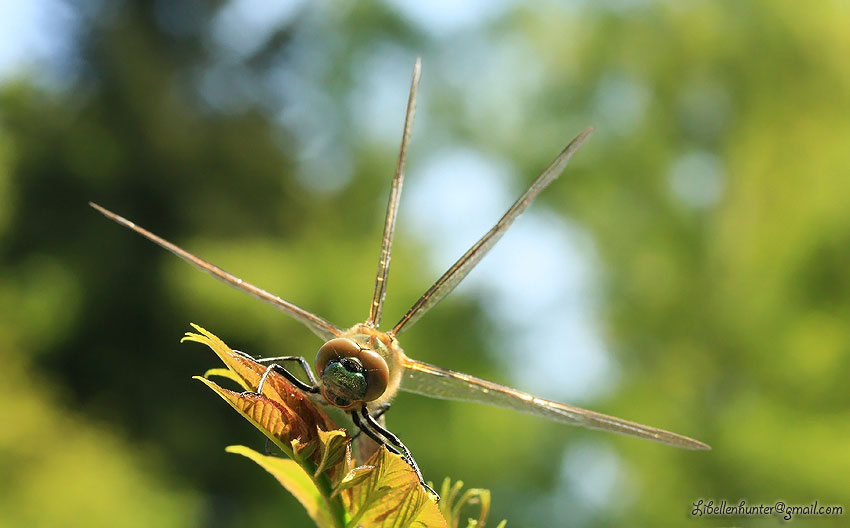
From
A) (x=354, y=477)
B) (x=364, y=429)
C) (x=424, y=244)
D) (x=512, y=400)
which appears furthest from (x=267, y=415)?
(x=424, y=244)

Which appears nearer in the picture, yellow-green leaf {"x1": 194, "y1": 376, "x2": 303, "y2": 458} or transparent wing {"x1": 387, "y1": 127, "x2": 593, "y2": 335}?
yellow-green leaf {"x1": 194, "y1": 376, "x2": 303, "y2": 458}

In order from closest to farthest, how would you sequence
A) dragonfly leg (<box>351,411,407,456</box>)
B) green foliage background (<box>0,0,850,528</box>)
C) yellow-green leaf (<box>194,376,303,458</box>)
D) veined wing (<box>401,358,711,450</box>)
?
yellow-green leaf (<box>194,376,303,458</box>) < veined wing (<box>401,358,711,450</box>) < dragonfly leg (<box>351,411,407,456</box>) < green foliage background (<box>0,0,850,528</box>)

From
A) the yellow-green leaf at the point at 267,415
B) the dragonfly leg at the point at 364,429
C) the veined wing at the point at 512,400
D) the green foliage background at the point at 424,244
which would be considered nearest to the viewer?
the yellow-green leaf at the point at 267,415

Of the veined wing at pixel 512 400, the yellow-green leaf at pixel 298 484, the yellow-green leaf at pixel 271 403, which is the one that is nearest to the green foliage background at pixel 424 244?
the veined wing at pixel 512 400

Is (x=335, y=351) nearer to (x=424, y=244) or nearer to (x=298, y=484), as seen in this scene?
(x=298, y=484)

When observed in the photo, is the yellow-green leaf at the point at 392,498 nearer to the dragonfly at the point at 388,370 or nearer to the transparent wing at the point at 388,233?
the dragonfly at the point at 388,370

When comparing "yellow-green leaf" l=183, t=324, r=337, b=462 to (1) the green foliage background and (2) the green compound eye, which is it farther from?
(1) the green foliage background

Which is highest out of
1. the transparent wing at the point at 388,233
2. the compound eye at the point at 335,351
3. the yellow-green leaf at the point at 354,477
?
the transparent wing at the point at 388,233

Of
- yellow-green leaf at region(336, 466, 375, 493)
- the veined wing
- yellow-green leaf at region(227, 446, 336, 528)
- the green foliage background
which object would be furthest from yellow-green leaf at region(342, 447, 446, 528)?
the green foliage background

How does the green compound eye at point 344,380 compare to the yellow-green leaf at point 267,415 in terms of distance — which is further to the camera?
the green compound eye at point 344,380

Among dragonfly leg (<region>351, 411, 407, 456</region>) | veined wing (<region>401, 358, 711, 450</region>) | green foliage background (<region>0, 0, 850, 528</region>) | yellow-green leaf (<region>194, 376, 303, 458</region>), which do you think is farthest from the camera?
green foliage background (<region>0, 0, 850, 528</region>)
